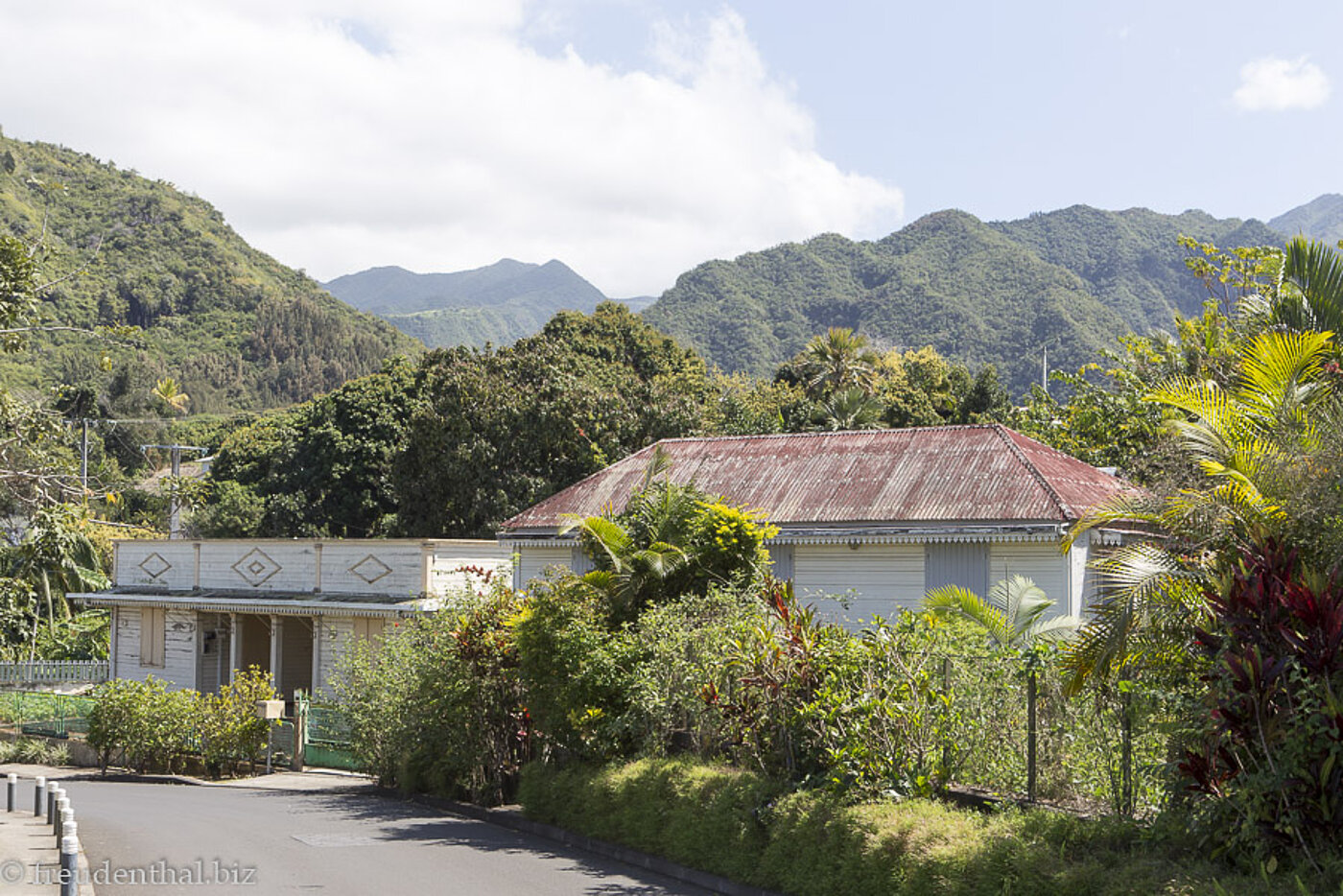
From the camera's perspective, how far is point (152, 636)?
33875 millimetres

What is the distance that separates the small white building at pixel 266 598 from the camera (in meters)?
28.4

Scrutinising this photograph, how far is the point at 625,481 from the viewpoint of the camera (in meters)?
27.9

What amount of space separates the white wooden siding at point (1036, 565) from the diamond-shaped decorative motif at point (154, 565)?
882 inches

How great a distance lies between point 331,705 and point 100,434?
45.1 meters

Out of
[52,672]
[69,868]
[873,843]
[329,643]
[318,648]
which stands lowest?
[52,672]

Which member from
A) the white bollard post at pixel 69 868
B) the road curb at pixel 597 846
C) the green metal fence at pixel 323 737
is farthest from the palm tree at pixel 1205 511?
the green metal fence at pixel 323 737

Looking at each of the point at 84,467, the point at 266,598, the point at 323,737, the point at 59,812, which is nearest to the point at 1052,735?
the point at 59,812

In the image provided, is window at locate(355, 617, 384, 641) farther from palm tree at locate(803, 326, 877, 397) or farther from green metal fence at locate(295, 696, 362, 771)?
palm tree at locate(803, 326, 877, 397)

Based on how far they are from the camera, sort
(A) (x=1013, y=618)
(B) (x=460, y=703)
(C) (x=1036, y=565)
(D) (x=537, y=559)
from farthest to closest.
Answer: (D) (x=537, y=559) < (C) (x=1036, y=565) < (B) (x=460, y=703) < (A) (x=1013, y=618)

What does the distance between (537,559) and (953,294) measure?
350ft

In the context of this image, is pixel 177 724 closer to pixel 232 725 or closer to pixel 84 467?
pixel 232 725

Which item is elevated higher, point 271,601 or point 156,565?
point 156,565

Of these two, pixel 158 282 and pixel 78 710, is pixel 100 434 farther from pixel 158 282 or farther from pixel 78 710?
pixel 158 282

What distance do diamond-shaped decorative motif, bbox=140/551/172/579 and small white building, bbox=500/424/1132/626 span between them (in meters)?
11.4
